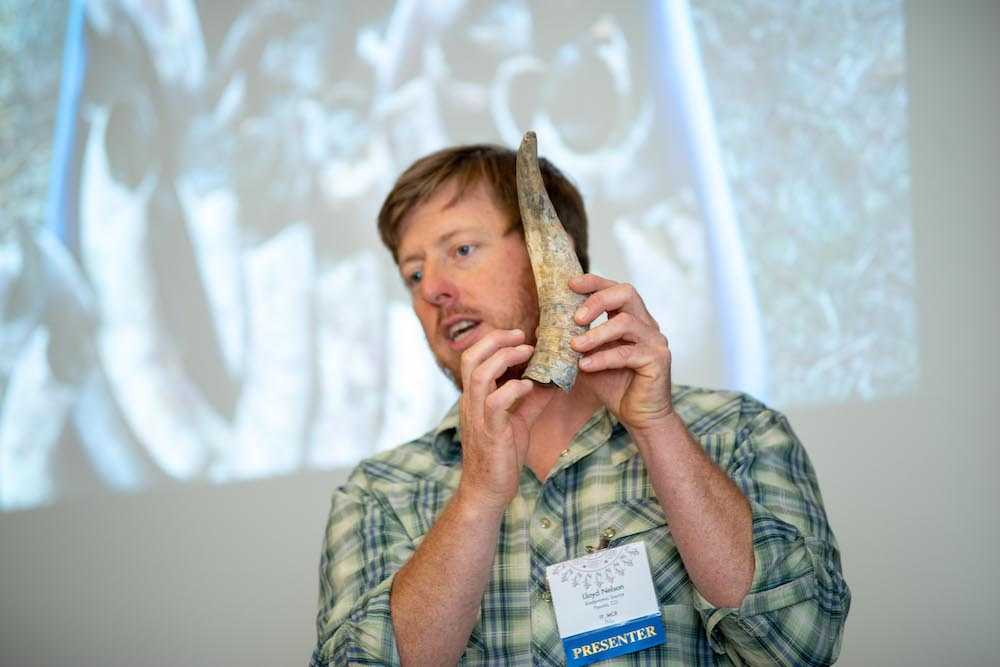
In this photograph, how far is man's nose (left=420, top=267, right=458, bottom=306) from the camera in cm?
180

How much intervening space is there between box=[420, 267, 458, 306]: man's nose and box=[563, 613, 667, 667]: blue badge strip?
0.68 metres

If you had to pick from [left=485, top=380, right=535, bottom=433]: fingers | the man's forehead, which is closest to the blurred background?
the man's forehead

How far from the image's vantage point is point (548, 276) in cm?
161

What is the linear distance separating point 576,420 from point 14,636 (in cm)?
255

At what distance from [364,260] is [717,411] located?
189cm

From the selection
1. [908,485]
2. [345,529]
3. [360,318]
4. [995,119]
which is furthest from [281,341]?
[995,119]

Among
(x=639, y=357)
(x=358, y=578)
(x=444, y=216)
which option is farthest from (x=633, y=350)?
(x=358, y=578)

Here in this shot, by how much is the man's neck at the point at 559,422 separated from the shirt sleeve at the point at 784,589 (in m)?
0.34

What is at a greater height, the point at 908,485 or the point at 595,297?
the point at 595,297

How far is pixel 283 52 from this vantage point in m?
3.47

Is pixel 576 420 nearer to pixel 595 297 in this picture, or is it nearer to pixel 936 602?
pixel 595 297

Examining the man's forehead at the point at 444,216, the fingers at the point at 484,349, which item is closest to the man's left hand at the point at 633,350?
the fingers at the point at 484,349

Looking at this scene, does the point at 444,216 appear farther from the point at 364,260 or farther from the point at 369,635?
the point at 364,260

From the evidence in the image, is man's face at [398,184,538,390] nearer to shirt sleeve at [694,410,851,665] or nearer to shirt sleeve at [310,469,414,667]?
shirt sleeve at [310,469,414,667]
